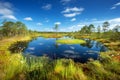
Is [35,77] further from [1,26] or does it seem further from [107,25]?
[107,25]

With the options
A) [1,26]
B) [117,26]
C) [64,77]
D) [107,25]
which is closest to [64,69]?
[64,77]

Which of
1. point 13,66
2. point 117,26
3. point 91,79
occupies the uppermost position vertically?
point 117,26

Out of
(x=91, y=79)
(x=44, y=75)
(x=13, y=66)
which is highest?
(x=13, y=66)

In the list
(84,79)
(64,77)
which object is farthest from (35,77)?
(84,79)

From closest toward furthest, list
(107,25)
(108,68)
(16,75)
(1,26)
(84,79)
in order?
(16,75) < (84,79) < (108,68) < (1,26) < (107,25)

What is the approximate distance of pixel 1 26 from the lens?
66062mm

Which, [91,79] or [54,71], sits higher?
[54,71]

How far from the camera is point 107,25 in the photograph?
84.5 m

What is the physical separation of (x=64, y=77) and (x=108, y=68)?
340cm

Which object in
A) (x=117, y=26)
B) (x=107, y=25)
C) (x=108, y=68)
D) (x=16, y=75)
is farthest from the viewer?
(x=107, y=25)

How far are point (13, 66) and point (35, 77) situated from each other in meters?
1.10

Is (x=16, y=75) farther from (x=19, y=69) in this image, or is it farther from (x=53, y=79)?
(x=53, y=79)

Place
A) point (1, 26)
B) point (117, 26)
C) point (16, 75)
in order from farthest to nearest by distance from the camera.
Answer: point (1, 26), point (117, 26), point (16, 75)

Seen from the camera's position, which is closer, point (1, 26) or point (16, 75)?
point (16, 75)
